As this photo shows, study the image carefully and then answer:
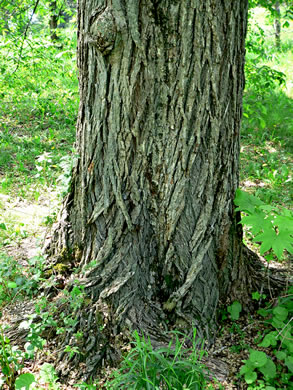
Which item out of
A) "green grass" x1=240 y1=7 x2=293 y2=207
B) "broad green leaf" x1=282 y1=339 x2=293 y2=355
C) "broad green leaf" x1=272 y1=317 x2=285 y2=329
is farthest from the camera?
"green grass" x1=240 y1=7 x2=293 y2=207

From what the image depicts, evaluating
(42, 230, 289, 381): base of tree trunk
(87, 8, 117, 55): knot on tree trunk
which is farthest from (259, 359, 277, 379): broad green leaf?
(87, 8, 117, 55): knot on tree trunk

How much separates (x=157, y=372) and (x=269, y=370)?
2.27ft

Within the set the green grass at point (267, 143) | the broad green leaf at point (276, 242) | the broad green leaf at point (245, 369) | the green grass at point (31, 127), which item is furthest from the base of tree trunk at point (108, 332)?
the green grass at point (267, 143)

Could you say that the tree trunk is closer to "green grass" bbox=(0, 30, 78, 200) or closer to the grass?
the grass

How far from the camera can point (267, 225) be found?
2373 millimetres

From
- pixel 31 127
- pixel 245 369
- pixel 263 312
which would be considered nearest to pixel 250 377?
pixel 245 369

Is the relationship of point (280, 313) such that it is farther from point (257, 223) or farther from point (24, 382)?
point (24, 382)

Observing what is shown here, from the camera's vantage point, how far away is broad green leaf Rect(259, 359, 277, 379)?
2.22 metres

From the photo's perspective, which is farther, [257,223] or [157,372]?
[257,223]

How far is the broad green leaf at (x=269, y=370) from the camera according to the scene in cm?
222

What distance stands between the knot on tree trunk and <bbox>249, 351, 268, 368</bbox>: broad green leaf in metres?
1.99

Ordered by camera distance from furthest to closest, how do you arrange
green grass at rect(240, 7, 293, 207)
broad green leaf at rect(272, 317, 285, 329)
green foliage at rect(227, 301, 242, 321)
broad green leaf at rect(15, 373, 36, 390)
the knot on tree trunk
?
green grass at rect(240, 7, 293, 207)
green foliage at rect(227, 301, 242, 321)
broad green leaf at rect(272, 317, 285, 329)
the knot on tree trunk
broad green leaf at rect(15, 373, 36, 390)

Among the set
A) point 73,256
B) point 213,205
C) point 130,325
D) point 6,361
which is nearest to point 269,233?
point 213,205

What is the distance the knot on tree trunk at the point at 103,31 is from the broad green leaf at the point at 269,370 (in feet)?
6.80
